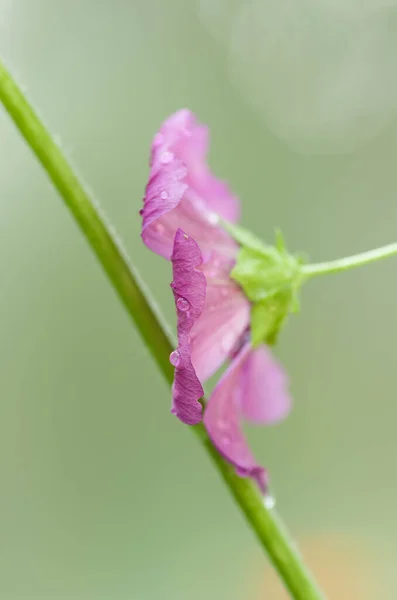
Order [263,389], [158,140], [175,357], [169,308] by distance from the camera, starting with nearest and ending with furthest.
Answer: [175,357] → [158,140] → [263,389] → [169,308]

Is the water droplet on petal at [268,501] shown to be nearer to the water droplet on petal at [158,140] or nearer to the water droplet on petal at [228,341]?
the water droplet on petal at [228,341]

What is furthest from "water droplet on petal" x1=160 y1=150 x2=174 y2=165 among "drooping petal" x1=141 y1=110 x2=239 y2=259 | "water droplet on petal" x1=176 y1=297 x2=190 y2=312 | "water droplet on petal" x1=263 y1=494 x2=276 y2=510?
"water droplet on petal" x1=263 y1=494 x2=276 y2=510

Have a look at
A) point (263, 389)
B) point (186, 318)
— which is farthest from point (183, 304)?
point (263, 389)

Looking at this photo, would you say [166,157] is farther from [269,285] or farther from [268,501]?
[268,501]

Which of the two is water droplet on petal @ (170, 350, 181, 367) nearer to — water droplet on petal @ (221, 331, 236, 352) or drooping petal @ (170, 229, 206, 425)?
drooping petal @ (170, 229, 206, 425)

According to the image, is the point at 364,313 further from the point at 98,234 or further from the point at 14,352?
the point at 98,234

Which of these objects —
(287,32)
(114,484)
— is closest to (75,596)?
(114,484)
